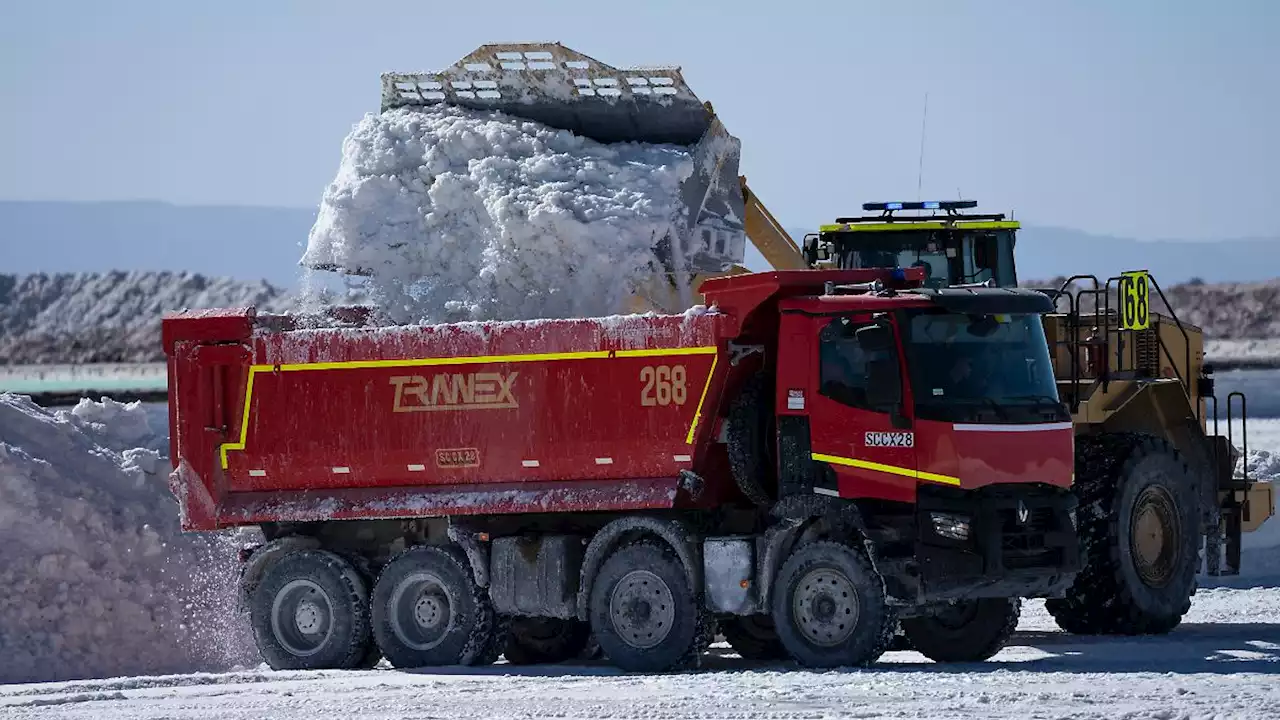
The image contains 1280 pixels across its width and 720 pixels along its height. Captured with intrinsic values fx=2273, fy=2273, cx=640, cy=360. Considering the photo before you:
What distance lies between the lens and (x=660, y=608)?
15.7 meters

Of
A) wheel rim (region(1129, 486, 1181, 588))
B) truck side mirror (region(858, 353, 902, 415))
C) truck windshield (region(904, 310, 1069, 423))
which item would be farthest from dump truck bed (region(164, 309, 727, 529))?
wheel rim (region(1129, 486, 1181, 588))

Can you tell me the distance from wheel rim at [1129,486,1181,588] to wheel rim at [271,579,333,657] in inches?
241

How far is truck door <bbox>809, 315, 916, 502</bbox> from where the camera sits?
14719mm

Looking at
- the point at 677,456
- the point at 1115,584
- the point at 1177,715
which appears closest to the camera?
the point at 1177,715

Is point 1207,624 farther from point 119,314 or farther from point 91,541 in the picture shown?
point 119,314

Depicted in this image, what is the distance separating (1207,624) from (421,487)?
6.43 meters

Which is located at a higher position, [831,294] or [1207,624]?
[831,294]

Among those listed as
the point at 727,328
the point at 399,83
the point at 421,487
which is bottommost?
the point at 421,487

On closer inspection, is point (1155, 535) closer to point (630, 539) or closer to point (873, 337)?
point (873, 337)

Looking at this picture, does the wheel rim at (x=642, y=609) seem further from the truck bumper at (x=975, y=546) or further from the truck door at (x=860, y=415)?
the truck bumper at (x=975, y=546)

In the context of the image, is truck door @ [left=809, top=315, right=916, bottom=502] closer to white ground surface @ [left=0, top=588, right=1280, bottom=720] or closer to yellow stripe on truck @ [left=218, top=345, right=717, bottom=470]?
yellow stripe on truck @ [left=218, top=345, right=717, bottom=470]

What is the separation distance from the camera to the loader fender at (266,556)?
1766 centimetres

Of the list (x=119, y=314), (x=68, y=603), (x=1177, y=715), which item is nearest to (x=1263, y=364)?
(x=68, y=603)

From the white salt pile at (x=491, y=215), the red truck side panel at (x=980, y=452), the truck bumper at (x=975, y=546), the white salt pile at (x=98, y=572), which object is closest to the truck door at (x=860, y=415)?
the red truck side panel at (x=980, y=452)
